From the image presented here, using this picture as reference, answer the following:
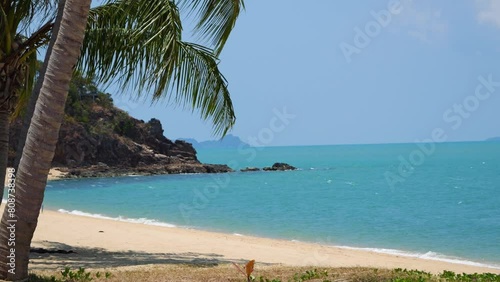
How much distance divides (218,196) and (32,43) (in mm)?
44573

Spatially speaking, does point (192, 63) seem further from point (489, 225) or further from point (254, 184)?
point (254, 184)

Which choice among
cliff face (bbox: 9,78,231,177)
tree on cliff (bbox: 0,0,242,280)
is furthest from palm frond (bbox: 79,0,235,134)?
cliff face (bbox: 9,78,231,177)

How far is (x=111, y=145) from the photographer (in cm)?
7075

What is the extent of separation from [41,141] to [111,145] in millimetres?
65677

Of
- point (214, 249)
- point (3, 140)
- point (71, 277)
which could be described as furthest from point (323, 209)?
point (71, 277)

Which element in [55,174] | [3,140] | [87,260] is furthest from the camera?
[55,174]

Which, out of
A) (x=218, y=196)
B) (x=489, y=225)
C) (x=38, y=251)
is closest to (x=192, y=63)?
(x=38, y=251)

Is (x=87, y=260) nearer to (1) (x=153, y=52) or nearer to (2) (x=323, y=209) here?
(1) (x=153, y=52)

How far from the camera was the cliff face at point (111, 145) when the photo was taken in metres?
66.0

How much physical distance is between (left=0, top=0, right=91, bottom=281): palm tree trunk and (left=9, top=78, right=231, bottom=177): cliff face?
177 ft

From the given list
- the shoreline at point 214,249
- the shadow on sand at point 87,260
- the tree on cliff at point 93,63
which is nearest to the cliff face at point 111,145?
the shoreline at point 214,249

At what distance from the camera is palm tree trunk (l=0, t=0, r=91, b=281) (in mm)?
6547

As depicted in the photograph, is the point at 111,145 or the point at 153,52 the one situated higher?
the point at 111,145

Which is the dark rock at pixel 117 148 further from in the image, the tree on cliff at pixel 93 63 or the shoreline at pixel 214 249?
the tree on cliff at pixel 93 63
